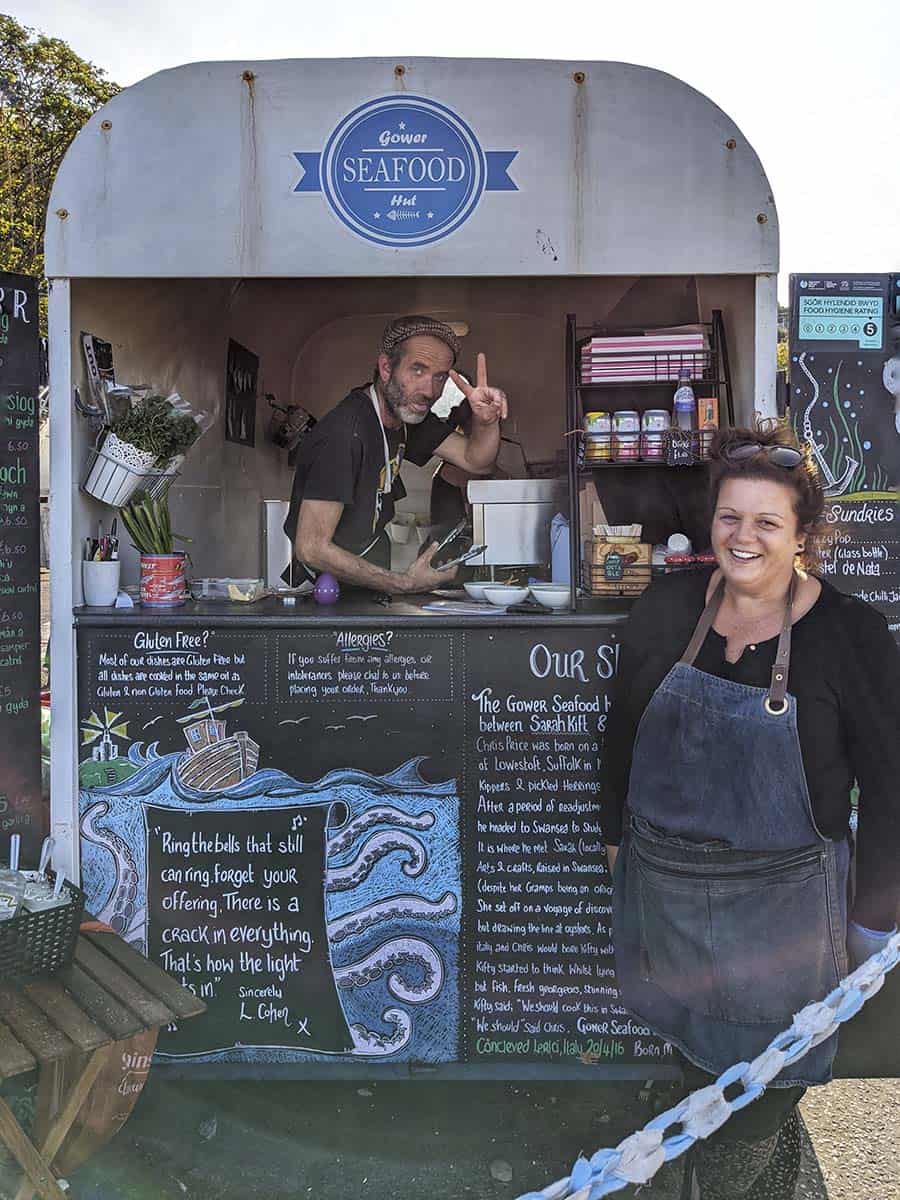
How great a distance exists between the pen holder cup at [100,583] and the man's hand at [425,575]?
3.20 ft

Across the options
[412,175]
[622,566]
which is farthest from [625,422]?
[412,175]

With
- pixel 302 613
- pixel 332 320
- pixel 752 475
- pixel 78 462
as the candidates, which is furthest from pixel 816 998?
pixel 332 320

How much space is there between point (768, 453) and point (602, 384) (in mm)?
900

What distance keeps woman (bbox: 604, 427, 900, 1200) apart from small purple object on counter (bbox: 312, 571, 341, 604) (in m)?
1.32

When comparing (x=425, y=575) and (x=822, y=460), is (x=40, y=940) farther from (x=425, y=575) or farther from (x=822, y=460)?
(x=822, y=460)

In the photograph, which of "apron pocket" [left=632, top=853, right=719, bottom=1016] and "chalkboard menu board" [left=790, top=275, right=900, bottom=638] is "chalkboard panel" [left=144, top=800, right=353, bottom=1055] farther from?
"chalkboard menu board" [left=790, top=275, right=900, bottom=638]

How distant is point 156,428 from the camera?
3252mm

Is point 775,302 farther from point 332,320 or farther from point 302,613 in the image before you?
point 332,320

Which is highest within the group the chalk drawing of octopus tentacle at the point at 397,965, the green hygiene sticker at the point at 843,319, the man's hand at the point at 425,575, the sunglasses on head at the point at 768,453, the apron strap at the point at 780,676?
the green hygiene sticker at the point at 843,319

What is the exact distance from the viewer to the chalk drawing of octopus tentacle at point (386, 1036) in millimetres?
3148

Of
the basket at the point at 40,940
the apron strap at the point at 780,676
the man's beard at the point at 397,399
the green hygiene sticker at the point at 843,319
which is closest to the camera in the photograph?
the apron strap at the point at 780,676

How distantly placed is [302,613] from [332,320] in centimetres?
364

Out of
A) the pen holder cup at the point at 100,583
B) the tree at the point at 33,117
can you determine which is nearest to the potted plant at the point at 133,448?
the pen holder cup at the point at 100,583

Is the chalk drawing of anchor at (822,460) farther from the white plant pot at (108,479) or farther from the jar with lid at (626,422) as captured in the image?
the white plant pot at (108,479)
